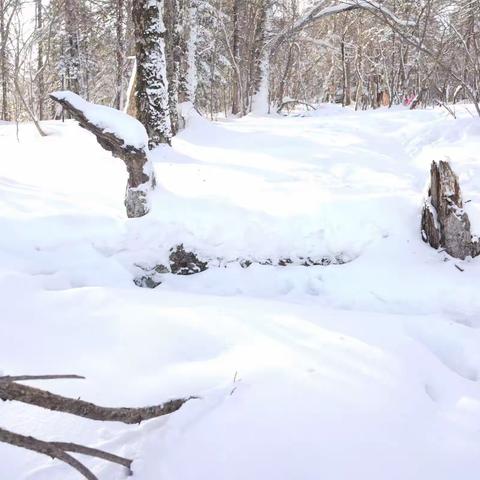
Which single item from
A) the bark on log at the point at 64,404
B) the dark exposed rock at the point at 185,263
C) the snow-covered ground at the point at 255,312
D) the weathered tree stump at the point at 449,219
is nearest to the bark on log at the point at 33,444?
the bark on log at the point at 64,404

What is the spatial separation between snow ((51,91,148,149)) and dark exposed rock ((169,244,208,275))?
1204 millimetres

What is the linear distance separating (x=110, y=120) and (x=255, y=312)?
8.75 feet

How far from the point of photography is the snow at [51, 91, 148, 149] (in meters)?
4.69

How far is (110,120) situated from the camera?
4820 mm

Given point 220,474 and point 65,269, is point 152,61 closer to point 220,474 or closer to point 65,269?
point 65,269

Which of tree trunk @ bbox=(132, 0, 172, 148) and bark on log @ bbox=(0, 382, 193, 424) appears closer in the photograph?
bark on log @ bbox=(0, 382, 193, 424)

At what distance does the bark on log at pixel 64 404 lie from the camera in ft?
4.04

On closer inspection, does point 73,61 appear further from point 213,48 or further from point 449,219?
point 449,219

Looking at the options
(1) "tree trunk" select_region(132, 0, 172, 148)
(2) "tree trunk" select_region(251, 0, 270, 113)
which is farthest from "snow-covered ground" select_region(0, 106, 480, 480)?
(2) "tree trunk" select_region(251, 0, 270, 113)

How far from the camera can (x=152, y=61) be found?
6.65 m

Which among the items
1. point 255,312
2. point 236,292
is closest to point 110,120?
point 236,292

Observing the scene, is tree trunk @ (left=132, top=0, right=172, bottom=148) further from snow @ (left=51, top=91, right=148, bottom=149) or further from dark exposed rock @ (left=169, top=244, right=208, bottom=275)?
dark exposed rock @ (left=169, top=244, right=208, bottom=275)

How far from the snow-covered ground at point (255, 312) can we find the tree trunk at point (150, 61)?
73 centimetres

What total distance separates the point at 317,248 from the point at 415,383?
2.56m
